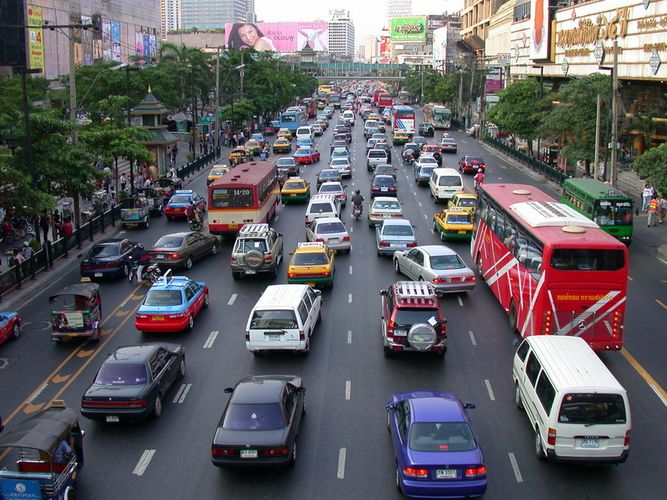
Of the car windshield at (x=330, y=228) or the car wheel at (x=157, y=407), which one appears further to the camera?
the car windshield at (x=330, y=228)

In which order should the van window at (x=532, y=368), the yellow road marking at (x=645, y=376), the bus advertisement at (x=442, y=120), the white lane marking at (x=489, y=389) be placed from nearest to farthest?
the van window at (x=532, y=368), the white lane marking at (x=489, y=389), the yellow road marking at (x=645, y=376), the bus advertisement at (x=442, y=120)

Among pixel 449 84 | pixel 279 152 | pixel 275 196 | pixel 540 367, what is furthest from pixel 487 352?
pixel 449 84

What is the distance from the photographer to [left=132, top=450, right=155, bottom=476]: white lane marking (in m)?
14.8

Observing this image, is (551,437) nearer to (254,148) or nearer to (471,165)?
(471,165)

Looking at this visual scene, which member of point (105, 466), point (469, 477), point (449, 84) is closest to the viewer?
point (469, 477)

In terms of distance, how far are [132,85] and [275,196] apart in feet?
118

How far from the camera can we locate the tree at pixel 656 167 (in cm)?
3175

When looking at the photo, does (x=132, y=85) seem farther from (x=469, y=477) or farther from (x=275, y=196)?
(x=469, y=477)

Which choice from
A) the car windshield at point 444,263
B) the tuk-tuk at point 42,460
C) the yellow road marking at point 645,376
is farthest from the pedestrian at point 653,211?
the tuk-tuk at point 42,460

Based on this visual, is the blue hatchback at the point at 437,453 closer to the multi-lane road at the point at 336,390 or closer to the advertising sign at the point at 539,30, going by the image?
the multi-lane road at the point at 336,390

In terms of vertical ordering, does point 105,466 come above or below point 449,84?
below

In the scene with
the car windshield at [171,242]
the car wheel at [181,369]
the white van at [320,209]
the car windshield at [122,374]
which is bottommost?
the car wheel at [181,369]

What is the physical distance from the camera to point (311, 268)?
27.0m

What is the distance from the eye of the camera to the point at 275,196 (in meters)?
42.0
